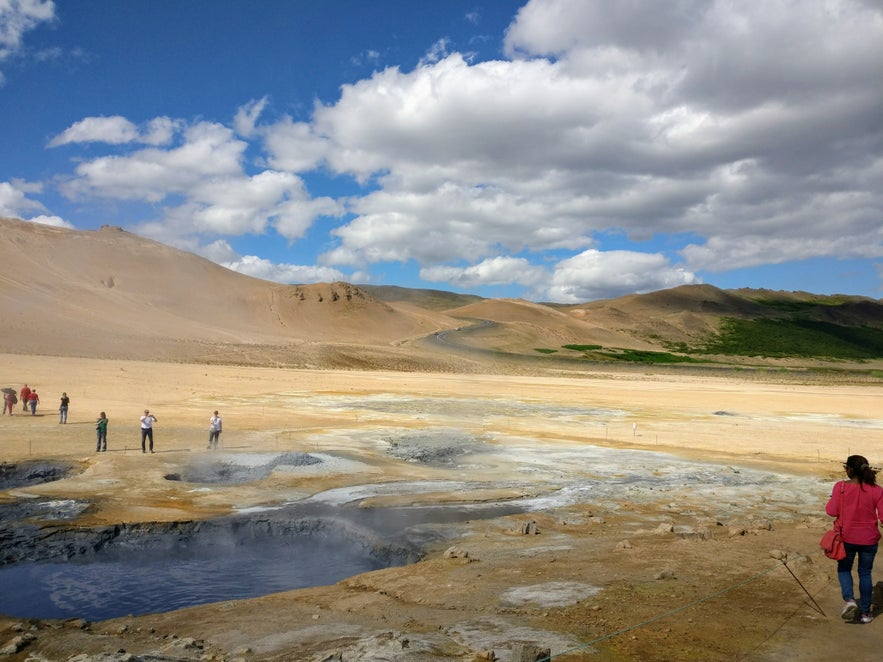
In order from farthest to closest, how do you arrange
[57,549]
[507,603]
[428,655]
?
[57,549] < [507,603] < [428,655]

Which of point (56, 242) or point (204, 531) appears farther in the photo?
point (56, 242)

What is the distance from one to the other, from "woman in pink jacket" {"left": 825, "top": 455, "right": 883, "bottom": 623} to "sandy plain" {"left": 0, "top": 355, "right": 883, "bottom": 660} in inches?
12.0

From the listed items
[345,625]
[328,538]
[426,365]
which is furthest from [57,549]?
[426,365]

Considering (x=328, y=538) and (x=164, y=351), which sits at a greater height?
(x=164, y=351)

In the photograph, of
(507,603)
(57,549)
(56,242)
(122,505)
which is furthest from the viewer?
(56,242)

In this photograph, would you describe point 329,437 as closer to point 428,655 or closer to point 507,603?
point 507,603

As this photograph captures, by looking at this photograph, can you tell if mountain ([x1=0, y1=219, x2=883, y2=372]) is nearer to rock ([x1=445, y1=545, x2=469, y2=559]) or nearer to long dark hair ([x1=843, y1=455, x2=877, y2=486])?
rock ([x1=445, y1=545, x2=469, y2=559])

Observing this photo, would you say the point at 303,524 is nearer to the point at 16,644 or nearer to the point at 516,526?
the point at 516,526

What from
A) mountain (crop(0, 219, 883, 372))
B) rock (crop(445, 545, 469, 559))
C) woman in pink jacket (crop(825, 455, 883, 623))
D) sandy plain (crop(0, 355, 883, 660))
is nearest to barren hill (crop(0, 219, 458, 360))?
mountain (crop(0, 219, 883, 372))

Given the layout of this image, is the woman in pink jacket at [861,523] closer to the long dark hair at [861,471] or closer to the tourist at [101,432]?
the long dark hair at [861,471]

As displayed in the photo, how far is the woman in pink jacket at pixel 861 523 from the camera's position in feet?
25.9

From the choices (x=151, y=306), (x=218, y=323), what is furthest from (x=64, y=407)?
(x=218, y=323)

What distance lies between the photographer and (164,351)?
72188 millimetres

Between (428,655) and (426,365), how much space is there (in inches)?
3091
